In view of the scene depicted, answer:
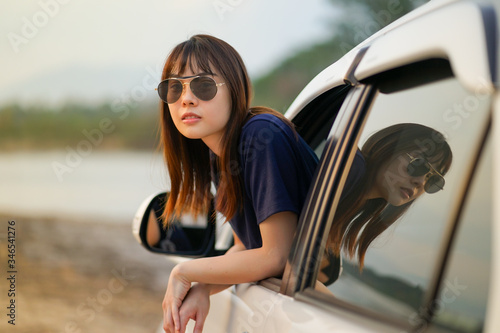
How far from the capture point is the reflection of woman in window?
1.37 meters

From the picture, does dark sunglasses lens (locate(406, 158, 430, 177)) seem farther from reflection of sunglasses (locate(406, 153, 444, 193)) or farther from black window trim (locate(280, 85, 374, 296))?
black window trim (locate(280, 85, 374, 296))

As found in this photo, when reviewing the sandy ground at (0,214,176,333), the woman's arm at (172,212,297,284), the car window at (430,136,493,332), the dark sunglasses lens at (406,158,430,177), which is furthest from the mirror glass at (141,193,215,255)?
the sandy ground at (0,214,176,333)

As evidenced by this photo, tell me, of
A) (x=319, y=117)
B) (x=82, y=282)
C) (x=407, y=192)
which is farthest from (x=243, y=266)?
(x=82, y=282)

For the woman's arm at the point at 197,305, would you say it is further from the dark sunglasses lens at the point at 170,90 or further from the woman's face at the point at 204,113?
the dark sunglasses lens at the point at 170,90

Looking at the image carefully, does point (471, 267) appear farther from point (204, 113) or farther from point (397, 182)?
point (204, 113)

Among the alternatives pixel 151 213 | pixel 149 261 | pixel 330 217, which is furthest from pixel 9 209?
pixel 330 217

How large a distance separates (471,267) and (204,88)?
129cm

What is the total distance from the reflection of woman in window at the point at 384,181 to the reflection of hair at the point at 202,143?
49 centimetres

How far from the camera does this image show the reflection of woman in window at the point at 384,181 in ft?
4.48

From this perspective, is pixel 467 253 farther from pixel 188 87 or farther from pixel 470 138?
pixel 188 87

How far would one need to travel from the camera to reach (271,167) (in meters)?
1.84

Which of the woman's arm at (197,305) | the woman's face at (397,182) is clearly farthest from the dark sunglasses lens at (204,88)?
the woman's face at (397,182)

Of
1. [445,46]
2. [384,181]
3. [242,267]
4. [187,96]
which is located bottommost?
[242,267]

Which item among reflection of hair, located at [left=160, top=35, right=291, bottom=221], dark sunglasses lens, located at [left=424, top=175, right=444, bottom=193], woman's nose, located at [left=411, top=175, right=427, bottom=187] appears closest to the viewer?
→ dark sunglasses lens, located at [left=424, top=175, right=444, bottom=193]
